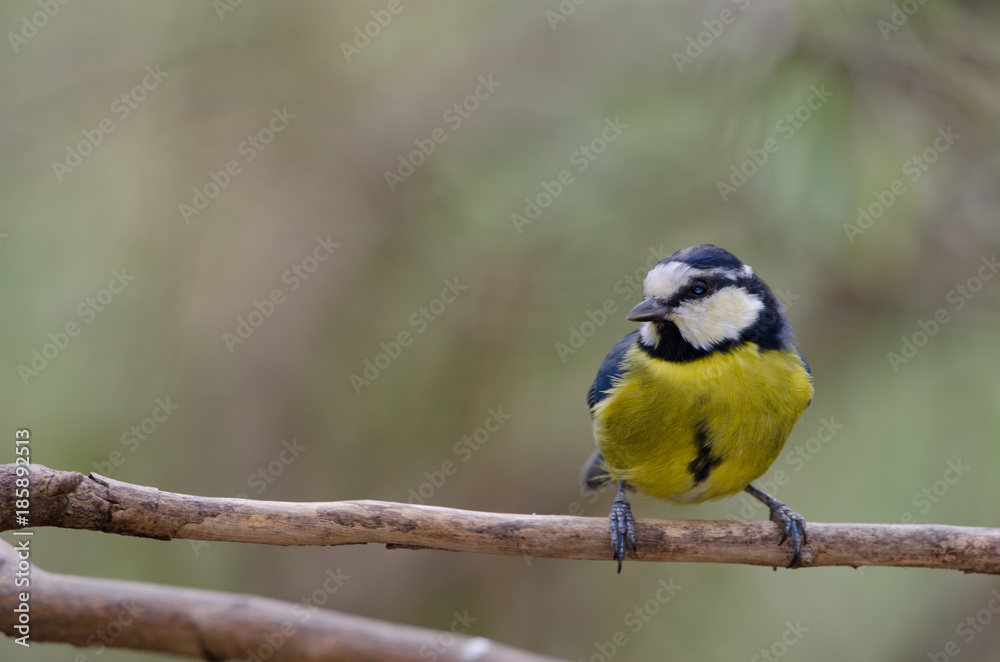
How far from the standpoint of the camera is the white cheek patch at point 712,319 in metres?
2.66

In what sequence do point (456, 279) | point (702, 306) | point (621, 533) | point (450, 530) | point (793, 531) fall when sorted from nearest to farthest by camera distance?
point (450, 530) → point (621, 533) → point (793, 531) → point (702, 306) → point (456, 279)

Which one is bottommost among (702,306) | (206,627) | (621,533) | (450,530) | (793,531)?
(206,627)

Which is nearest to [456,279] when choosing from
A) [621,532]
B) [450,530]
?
[621,532]

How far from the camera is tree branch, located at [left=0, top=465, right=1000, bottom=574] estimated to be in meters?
1.97

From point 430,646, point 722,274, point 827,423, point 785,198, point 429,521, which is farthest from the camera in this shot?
point 827,423

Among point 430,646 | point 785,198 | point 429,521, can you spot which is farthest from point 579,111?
point 430,646

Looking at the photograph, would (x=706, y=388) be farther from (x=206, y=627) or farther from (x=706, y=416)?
(x=206, y=627)

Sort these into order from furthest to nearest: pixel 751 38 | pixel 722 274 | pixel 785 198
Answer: pixel 751 38
pixel 785 198
pixel 722 274

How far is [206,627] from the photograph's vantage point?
163 cm

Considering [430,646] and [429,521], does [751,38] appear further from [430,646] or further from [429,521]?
[430,646]

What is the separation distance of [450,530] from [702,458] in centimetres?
88

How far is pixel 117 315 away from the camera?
13.9 ft

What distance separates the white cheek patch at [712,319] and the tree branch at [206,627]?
4.21 feet

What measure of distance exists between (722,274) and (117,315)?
2.91 meters
